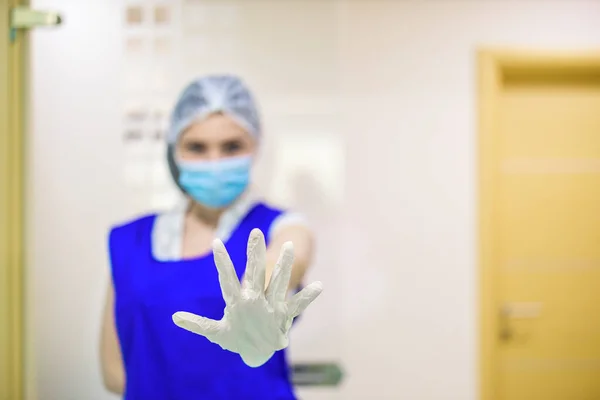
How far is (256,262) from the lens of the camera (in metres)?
0.63

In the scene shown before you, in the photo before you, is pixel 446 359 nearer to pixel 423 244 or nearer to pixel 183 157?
pixel 423 244

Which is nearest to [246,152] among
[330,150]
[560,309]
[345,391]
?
[330,150]

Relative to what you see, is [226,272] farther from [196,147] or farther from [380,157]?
[380,157]

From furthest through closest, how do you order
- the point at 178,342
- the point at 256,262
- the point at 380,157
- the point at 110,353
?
the point at 380,157 → the point at 110,353 → the point at 178,342 → the point at 256,262

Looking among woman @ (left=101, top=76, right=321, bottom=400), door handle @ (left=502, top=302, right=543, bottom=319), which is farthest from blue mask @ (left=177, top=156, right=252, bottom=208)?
door handle @ (left=502, top=302, right=543, bottom=319)

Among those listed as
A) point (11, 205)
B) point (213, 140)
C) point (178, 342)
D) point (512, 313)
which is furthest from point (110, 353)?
point (512, 313)

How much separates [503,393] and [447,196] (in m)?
0.41

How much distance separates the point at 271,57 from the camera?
1094mm

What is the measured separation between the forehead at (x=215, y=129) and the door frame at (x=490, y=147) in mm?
528

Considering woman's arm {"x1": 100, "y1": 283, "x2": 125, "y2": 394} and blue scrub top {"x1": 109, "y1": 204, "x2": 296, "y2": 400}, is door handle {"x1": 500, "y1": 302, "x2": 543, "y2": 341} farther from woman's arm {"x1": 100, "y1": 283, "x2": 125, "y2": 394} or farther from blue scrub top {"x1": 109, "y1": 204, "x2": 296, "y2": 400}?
woman's arm {"x1": 100, "y1": 283, "x2": 125, "y2": 394}

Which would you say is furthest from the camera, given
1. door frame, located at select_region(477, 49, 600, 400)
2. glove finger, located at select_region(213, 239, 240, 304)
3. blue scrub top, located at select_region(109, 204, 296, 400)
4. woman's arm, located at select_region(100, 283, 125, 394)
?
door frame, located at select_region(477, 49, 600, 400)

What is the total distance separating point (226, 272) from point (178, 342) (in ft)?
0.99

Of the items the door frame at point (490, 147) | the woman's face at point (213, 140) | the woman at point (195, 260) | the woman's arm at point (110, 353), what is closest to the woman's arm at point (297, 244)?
the woman at point (195, 260)

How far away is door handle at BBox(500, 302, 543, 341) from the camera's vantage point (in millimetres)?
1208
